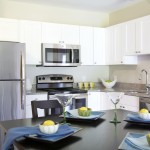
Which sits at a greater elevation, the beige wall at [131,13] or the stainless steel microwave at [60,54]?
the beige wall at [131,13]

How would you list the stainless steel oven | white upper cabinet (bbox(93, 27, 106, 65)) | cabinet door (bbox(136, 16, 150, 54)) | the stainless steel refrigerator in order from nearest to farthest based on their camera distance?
the stainless steel refrigerator < cabinet door (bbox(136, 16, 150, 54)) < the stainless steel oven < white upper cabinet (bbox(93, 27, 106, 65))

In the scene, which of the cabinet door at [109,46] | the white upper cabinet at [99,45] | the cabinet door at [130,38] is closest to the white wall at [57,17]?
the white upper cabinet at [99,45]

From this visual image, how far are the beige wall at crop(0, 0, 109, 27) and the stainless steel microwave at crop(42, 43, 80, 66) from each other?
0.66m

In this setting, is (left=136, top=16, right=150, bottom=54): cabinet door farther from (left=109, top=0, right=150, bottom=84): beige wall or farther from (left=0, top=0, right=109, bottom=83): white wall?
(left=0, top=0, right=109, bottom=83): white wall

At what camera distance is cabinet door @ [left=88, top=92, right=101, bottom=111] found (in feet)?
14.7

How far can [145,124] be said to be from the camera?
1.85 meters

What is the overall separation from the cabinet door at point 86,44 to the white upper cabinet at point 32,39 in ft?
2.91

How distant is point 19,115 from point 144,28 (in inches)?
95.8

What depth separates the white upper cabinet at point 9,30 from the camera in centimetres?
398

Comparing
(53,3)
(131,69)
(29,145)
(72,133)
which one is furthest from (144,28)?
(29,145)

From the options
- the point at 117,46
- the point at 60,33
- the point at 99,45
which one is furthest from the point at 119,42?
the point at 60,33

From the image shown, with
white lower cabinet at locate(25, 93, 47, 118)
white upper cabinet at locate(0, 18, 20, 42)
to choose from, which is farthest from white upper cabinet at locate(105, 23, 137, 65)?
white upper cabinet at locate(0, 18, 20, 42)

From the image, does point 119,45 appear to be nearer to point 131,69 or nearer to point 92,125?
point 131,69

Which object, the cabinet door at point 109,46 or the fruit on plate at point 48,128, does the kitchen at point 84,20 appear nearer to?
the cabinet door at point 109,46
